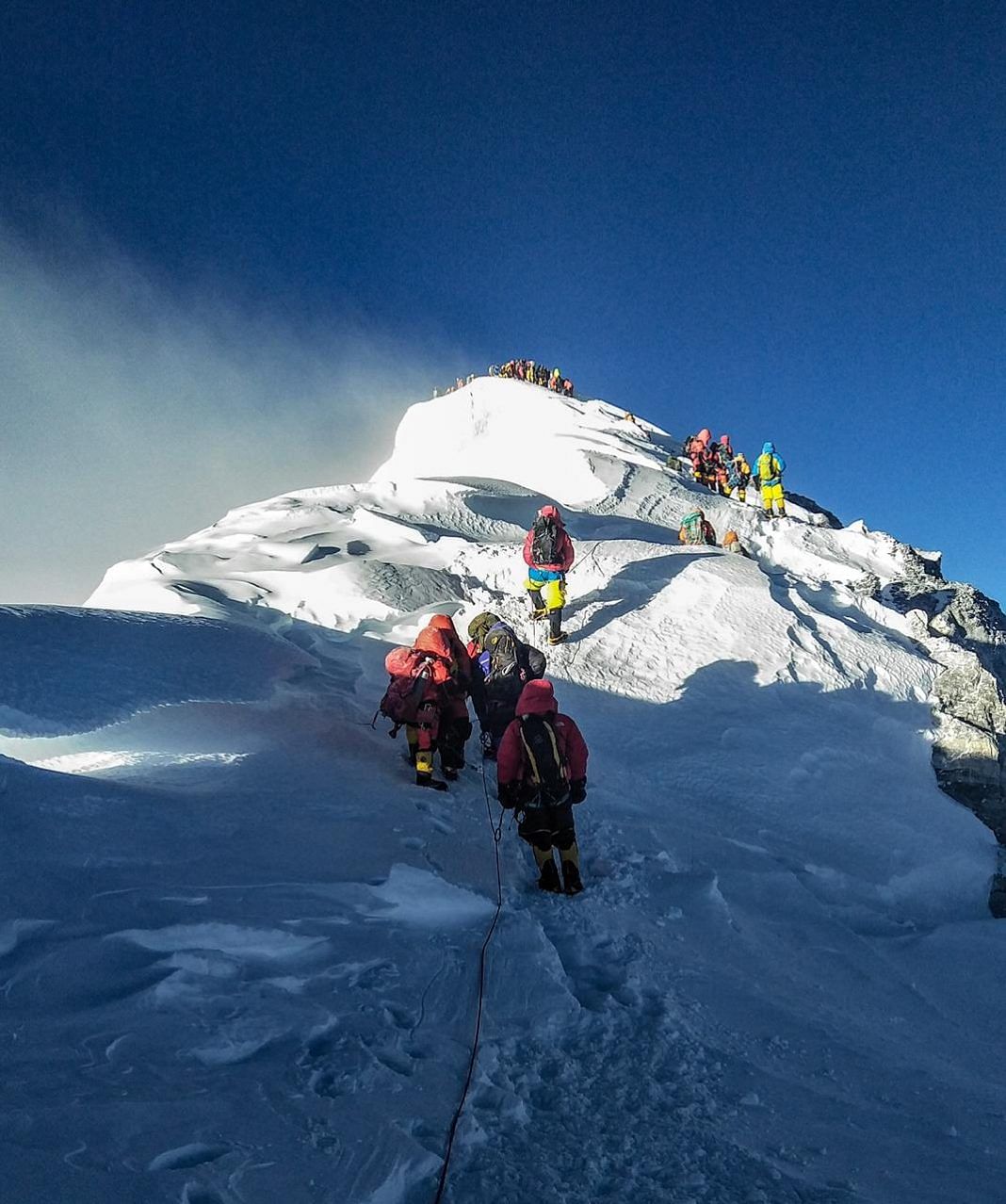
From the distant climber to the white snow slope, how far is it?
1.11ft

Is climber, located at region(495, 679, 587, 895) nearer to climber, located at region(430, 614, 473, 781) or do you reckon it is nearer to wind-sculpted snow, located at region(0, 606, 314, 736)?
climber, located at region(430, 614, 473, 781)

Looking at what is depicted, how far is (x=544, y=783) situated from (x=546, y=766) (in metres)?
0.12

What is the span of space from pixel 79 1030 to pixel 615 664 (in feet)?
25.4

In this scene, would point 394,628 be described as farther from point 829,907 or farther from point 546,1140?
point 546,1140

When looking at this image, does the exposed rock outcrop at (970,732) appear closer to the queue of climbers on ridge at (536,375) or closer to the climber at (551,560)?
the climber at (551,560)

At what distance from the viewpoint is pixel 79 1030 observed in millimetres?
2416

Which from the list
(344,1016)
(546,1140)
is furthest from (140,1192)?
(546,1140)

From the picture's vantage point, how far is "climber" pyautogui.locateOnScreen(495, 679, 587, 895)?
462cm

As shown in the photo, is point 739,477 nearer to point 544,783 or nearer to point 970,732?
point 970,732

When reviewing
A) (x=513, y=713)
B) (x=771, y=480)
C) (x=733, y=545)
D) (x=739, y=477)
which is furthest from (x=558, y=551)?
(x=739, y=477)

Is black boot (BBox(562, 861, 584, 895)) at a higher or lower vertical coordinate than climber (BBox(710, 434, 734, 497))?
lower

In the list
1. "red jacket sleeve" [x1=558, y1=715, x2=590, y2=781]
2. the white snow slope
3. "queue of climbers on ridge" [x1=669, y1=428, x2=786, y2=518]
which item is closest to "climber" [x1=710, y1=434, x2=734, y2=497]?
"queue of climbers on ridge" [x1=669, y1=428, x2=786, y2=518]

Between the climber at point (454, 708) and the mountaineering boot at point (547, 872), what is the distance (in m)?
1.85

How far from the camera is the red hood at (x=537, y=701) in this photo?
4785 mm
